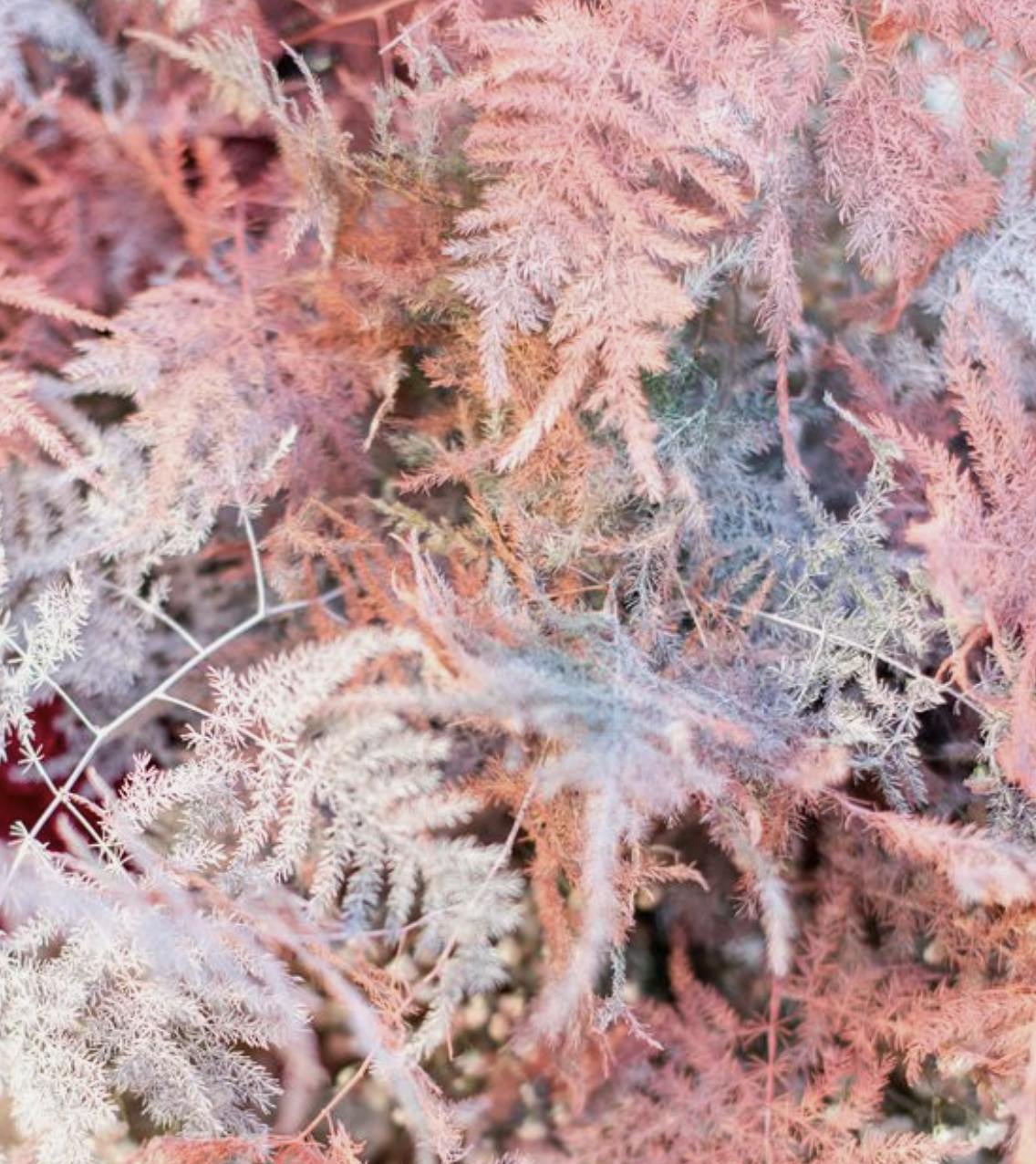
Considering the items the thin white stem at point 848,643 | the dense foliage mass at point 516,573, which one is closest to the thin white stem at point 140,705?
the dense foliage mass at point 516,573

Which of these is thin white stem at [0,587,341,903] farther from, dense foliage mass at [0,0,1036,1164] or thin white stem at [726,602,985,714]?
thin white stem at [726,602,985,714]

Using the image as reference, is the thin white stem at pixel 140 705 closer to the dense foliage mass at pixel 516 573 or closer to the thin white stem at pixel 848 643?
the dense foliage mass at pixel 516 573

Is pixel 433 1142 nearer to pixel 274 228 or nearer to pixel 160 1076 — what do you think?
pixel 160 1076

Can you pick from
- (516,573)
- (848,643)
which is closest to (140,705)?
(516,573)

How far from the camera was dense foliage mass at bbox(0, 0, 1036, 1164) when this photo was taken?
0.67 metres

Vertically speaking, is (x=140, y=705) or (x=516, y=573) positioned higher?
(x=516, y=573)

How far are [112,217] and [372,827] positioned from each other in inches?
18.8

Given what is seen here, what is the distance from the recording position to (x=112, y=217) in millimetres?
814

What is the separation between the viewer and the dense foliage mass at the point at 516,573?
2.21 ft

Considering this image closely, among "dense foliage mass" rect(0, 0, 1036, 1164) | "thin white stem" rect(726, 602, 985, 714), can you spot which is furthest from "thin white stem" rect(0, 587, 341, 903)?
"thin white stem" rect(726, 602, 985, 714)

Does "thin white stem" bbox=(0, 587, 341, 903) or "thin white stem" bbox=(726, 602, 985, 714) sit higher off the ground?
"thin white stem" bbox=(726, 602, 985, 714)

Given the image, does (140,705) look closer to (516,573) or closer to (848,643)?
(516,573)

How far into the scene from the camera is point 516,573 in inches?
28.6

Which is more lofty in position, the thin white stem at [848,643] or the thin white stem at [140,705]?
the thin white stem at [848,643]
